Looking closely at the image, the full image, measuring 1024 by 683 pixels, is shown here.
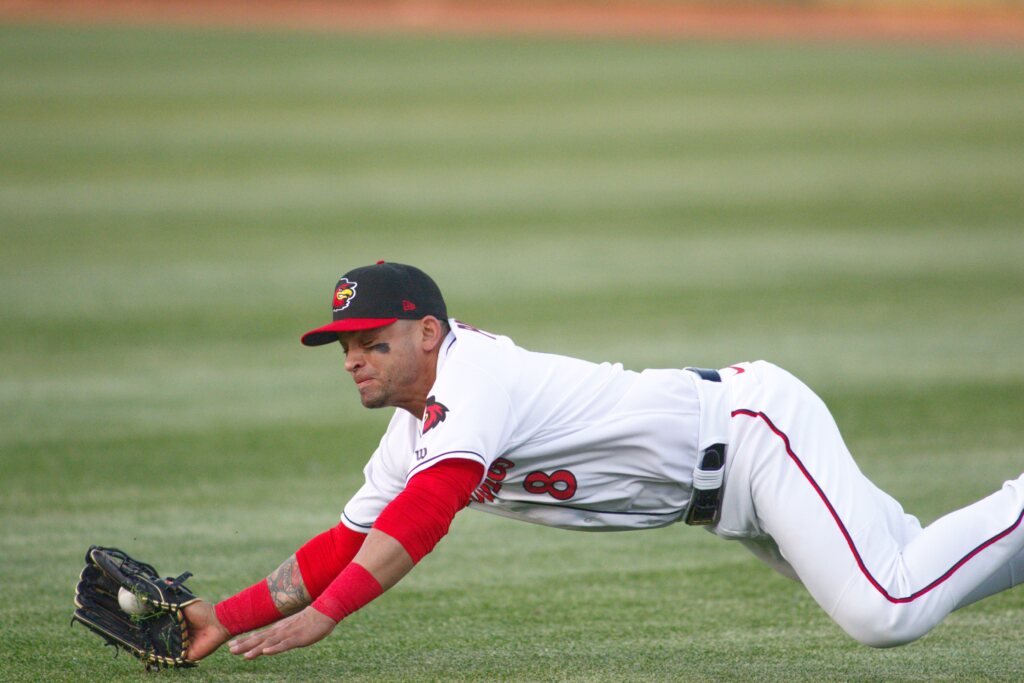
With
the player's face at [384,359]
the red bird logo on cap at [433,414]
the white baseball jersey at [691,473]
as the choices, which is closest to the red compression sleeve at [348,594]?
the white baseball jersey at [691,473]

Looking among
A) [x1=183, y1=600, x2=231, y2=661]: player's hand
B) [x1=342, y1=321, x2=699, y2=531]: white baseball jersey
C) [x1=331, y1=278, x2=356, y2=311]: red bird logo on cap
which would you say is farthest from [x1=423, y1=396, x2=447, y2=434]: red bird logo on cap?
[x1=183, y1=600, x2=231, y2=661]: player's hand

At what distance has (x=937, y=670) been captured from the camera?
158 inches

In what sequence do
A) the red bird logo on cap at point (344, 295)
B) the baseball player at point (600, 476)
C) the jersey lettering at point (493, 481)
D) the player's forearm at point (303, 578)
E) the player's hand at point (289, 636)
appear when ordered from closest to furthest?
the player's hand at point (289, 636) → the baseball player at point (600, 476) → the red bird logo on cap at point (344, 295) → the jersey lettering at point (493, 481) → the player's forearm at point (303, 578)

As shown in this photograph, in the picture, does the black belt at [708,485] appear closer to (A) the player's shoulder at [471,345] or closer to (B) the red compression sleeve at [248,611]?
(A) the player's shoulder at [471,345]

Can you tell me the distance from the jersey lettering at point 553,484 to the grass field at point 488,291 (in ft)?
1.84

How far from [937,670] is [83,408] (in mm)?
5165

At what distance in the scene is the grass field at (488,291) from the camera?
4.55 metres

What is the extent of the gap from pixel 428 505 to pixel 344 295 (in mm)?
652

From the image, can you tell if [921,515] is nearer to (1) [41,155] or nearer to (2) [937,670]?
(2) [937,670]

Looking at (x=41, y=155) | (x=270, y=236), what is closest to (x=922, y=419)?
(x=270, y=236)

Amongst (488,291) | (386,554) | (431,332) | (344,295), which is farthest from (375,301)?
(488,291)

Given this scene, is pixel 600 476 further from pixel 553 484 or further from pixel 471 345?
pixel 471 345

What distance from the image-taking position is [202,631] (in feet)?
12.7

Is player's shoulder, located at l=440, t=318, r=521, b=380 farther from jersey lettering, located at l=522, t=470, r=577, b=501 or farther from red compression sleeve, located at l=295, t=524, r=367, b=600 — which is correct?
red compression sleeve, located at l=295, t=524, r=367, b=600
